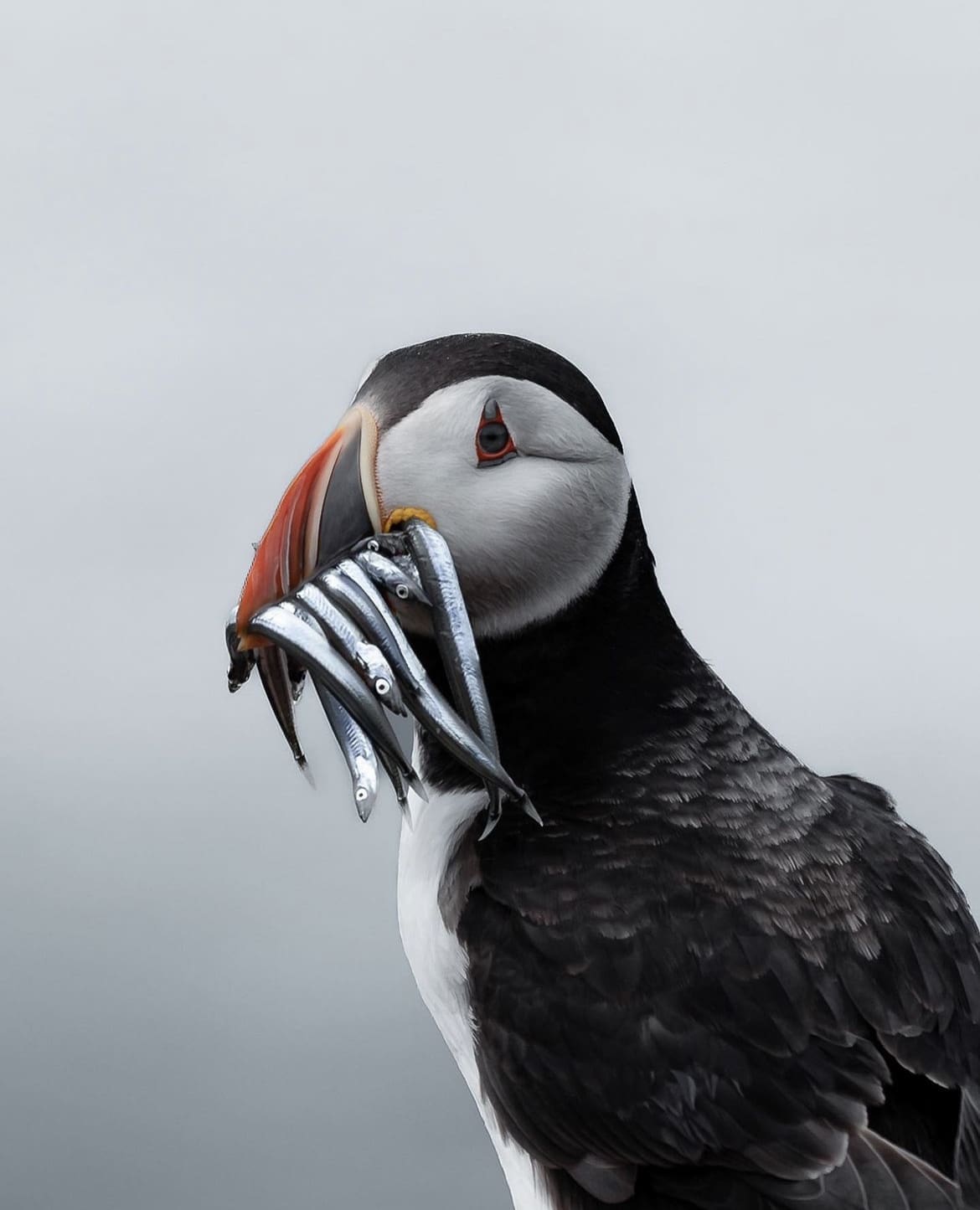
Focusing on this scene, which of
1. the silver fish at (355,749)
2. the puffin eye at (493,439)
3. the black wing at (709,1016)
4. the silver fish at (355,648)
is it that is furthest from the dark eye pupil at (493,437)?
the black wing at (709,1016)

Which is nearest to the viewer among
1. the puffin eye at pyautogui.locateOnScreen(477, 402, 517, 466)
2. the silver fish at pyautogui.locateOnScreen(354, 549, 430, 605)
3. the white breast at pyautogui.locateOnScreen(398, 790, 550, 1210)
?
the silver fish at pyautogui.locateOnScreen(354, 549, 430, 605)

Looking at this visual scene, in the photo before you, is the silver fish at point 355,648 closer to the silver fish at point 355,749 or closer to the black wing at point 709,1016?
the silver fish at point 355,749

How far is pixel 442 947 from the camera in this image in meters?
3.98

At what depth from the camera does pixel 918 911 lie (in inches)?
162

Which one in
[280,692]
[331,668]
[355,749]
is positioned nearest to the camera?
[331,668]

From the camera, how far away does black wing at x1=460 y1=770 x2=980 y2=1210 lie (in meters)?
3.63

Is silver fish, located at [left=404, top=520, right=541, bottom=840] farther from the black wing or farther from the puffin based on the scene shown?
the black wing

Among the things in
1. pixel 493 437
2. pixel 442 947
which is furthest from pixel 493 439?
pixel 442 947

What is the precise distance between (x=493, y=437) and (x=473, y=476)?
97 mm

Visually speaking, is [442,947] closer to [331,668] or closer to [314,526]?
[331,668]

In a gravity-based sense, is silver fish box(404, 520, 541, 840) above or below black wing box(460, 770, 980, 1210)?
above

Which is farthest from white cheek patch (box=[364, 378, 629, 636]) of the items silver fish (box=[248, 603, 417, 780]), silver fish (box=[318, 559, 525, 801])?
silver fish (box=[248, 603, 417, 780])

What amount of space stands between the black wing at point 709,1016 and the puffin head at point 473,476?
56cm

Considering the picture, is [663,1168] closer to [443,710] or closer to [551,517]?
[443,710]
